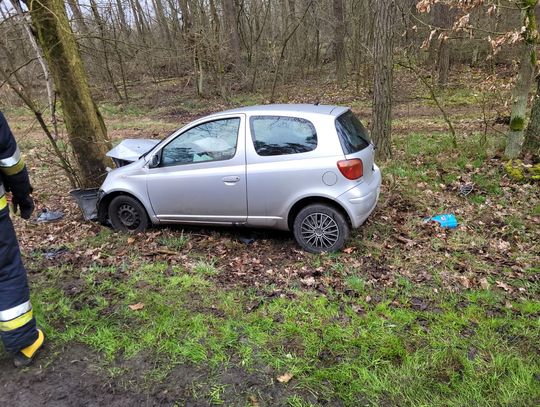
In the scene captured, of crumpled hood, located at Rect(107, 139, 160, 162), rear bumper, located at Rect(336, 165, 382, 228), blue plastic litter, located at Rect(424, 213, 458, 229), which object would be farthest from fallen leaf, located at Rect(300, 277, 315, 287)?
crumpled hood, located at Rect(107, 139, 160, 162)

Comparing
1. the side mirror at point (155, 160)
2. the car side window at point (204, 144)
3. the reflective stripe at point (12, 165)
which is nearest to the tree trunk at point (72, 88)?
the side mirror at point (155, 160)

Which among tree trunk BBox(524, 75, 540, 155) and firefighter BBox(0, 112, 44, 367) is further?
tree trunk BBox(524, 75, 540, 155)

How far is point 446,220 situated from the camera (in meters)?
5.88

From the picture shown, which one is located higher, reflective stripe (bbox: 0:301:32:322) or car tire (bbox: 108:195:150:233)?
reflective stripe (bbox: 0:301:32:322)

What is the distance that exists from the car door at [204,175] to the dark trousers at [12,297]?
2.67 meters

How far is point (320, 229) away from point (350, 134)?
126 cm

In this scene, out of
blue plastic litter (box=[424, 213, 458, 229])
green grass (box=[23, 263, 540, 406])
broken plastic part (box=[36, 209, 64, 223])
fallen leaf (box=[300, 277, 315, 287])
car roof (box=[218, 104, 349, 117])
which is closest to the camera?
green grass (box=[23, 263, 540, 406])

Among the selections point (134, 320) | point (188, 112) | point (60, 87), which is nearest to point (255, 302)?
point (134, 320)

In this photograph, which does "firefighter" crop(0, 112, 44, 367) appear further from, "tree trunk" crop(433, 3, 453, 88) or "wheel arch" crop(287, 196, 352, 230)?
"tree trunk" crop(433, 3, 453, 88)

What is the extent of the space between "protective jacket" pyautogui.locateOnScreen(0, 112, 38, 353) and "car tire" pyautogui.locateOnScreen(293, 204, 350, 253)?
3.14 m

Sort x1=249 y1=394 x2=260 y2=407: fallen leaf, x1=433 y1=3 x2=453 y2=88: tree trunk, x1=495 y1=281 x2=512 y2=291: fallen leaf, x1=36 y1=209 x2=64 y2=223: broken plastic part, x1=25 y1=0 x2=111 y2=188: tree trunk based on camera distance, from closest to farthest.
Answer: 1. x1=249 y1=394 x2=260 y2=407: fallen leaf
2. x1=495 y1=281 x2=512 y2=291: fallen leaf
3. x1=25 y1=0 x2=111 y2=188: tree trunk
4. x1=36 y1=209 x2=64 y2=223: broken plastic part
5. x1=433 y1=3 x2=453 y2=88: tree trunk

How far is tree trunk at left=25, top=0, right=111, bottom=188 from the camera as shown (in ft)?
21.0

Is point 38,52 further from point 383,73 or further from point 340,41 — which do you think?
point 340,41

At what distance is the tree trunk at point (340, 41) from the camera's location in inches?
766
